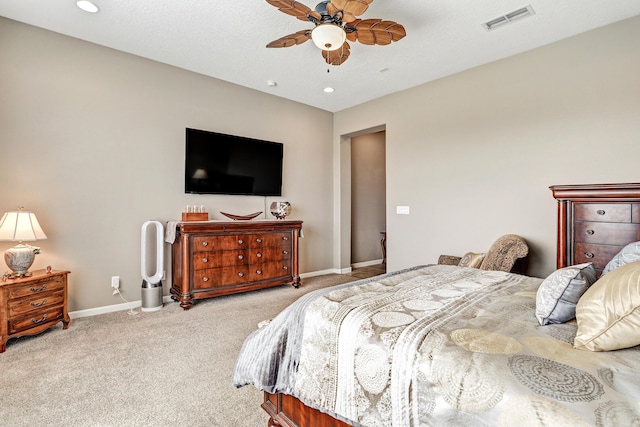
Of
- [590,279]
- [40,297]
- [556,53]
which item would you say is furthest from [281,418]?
[556,53]

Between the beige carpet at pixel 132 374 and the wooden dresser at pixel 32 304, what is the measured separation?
120 mm

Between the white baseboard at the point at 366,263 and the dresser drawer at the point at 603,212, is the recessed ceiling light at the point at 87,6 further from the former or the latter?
the white baseboard at the point at 366,263

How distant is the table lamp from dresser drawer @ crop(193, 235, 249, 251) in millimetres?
1391

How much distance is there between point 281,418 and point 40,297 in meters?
2.60

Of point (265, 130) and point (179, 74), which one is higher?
point (179, 74)

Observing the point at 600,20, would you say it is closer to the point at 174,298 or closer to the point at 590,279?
the point at 590,279

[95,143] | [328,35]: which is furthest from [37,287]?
[328,35]

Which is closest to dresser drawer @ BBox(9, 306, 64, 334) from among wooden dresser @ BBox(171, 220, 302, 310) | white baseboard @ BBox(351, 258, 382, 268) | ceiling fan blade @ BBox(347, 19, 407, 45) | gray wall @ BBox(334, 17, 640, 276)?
wooden dresser @ BBox(171, 220, 302, 310)

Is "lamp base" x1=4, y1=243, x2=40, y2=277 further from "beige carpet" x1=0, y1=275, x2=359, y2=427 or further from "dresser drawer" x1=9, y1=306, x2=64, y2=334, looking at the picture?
"beige carpet" x1=0, y1=275, x2=359, y2=427

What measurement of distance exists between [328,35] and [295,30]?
890mm

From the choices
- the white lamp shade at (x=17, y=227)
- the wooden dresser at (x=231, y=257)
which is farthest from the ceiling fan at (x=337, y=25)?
the white lamp shade at (x=17, y=227)

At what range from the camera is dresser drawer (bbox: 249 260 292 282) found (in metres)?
4.16

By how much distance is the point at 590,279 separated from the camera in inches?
49.3

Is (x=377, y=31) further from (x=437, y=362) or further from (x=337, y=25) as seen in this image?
(x=437, y=362)
